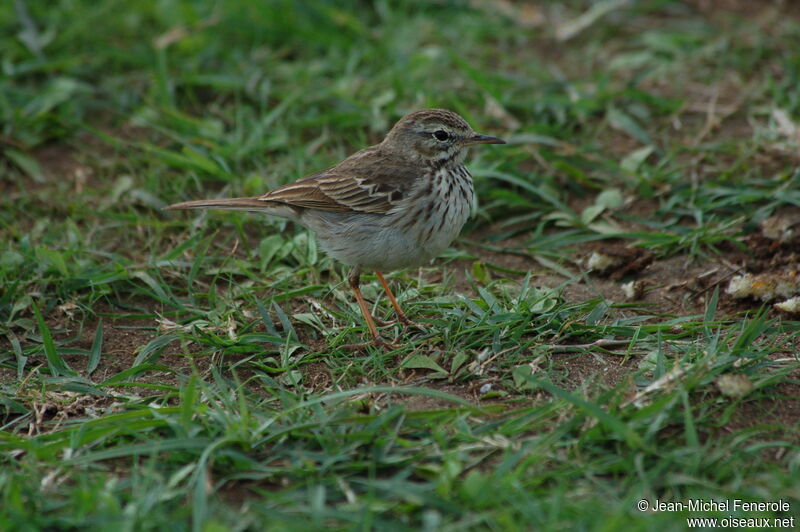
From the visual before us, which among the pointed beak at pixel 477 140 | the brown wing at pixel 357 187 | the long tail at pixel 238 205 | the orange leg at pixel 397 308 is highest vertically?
the pointed beak at pixel 477 140

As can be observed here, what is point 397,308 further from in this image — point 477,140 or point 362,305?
point 477,140

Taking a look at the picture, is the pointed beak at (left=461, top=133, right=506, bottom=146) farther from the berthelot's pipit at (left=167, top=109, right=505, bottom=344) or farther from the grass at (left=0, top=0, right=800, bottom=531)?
the grass at (left=0, top=0, right=800, bottom=531)

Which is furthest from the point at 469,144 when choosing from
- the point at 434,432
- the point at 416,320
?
the point at 434,432

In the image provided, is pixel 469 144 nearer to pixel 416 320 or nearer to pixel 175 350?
pixel 416 320

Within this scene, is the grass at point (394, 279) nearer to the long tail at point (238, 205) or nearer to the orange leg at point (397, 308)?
the orange leg at point (397, 308)

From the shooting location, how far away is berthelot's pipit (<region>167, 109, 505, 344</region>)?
582 centimetres

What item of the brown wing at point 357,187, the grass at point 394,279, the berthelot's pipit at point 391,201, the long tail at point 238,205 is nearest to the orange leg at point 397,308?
the berthelot's pipit at point 391,201

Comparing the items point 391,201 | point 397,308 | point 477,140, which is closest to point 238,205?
point 391,201

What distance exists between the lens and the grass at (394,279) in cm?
427

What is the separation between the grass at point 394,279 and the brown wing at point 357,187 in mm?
611

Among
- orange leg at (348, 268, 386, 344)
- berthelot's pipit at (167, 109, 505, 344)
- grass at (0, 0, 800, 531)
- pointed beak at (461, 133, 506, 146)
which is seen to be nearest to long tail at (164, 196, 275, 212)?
berthelot's pipit at (167, 109, 505, 344)

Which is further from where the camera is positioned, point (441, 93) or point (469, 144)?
point (441, 93)

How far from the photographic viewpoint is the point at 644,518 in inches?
153

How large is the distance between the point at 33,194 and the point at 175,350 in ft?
8.76
